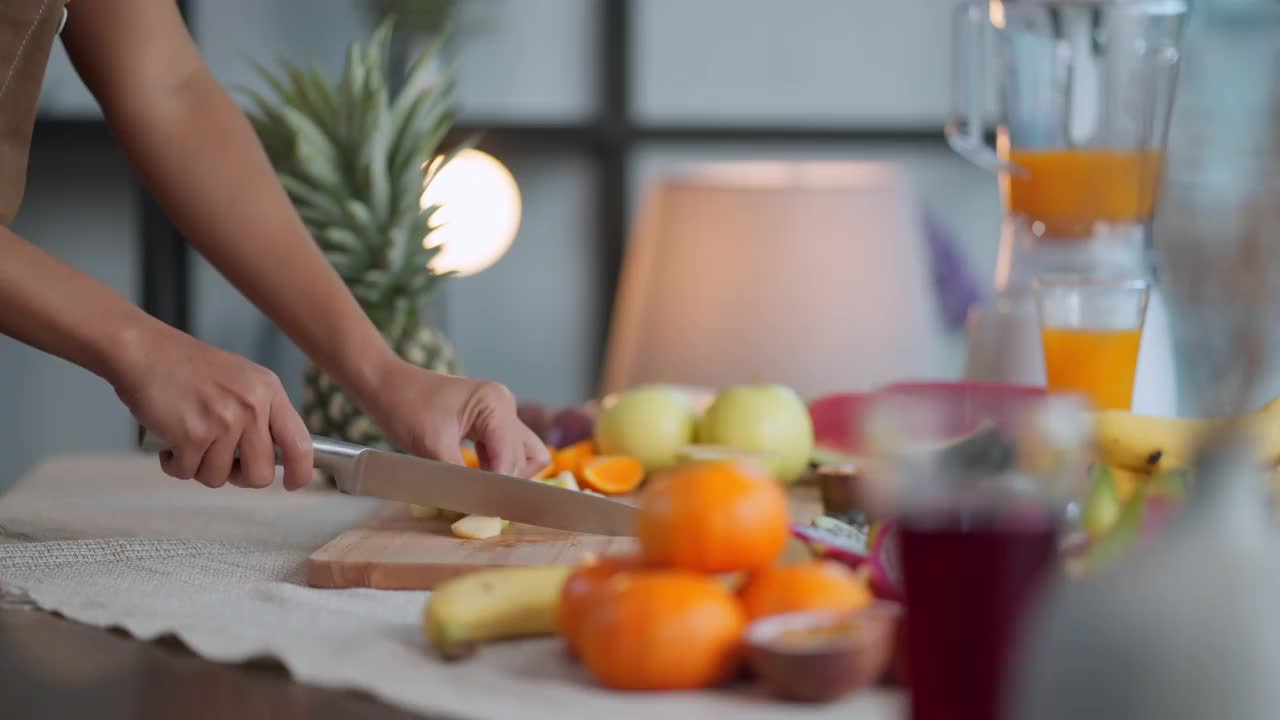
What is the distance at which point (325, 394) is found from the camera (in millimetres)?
1859

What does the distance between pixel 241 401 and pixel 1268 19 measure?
408cm

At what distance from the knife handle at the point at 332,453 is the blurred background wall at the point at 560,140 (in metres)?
2.65

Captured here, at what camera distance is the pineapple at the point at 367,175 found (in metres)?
2.04

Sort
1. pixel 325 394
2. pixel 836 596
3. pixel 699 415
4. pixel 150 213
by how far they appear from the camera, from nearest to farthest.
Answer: pixel 836 596 < pixel 699 415 < pixel 325 394 < pixel 150 213

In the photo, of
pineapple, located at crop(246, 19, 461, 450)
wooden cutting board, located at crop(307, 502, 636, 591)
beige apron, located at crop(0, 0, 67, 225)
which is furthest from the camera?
pineapple, located at crop(246, 19, 461, 450)

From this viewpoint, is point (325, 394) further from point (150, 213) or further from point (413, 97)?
point (150, 213)

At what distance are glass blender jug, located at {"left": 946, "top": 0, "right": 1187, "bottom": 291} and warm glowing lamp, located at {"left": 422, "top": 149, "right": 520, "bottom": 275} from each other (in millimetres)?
2318

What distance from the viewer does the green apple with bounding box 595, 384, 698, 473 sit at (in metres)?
1.44

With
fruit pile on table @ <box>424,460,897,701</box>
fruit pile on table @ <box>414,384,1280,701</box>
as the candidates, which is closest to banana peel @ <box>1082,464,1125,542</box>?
fruit pile on table @ <box>414,384,1280,701</box>

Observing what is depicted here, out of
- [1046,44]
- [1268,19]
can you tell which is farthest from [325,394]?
[1268,19]

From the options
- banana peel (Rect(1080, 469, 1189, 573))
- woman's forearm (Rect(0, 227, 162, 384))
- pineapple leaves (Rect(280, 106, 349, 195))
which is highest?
pineapple leaves (Rect(280, 106, 349, 195))

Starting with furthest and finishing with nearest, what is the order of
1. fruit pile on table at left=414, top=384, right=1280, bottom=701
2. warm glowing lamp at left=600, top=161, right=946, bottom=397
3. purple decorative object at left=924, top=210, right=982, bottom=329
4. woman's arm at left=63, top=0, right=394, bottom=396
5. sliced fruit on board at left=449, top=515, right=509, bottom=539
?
1. purple decorative object at left=924, top=210, right=982, bottom=329
2. warm glowing lamp at left=600, top=161, right=946, bottom=397
3. woman's arm at left=63, top=0, right=394, bottom=396
4. sliced fruit on board at left=449, top=515, right=509, bottom=539
5. fruit pile on table at left=414, top=384, right=1280, bottom=701

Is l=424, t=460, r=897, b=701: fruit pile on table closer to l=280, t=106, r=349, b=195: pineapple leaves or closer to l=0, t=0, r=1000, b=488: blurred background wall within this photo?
l=280, t=106, r=349, b=195: pineapple leaves

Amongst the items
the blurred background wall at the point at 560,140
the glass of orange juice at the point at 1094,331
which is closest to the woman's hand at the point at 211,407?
the glass of orange juice at the point at 1094,331
